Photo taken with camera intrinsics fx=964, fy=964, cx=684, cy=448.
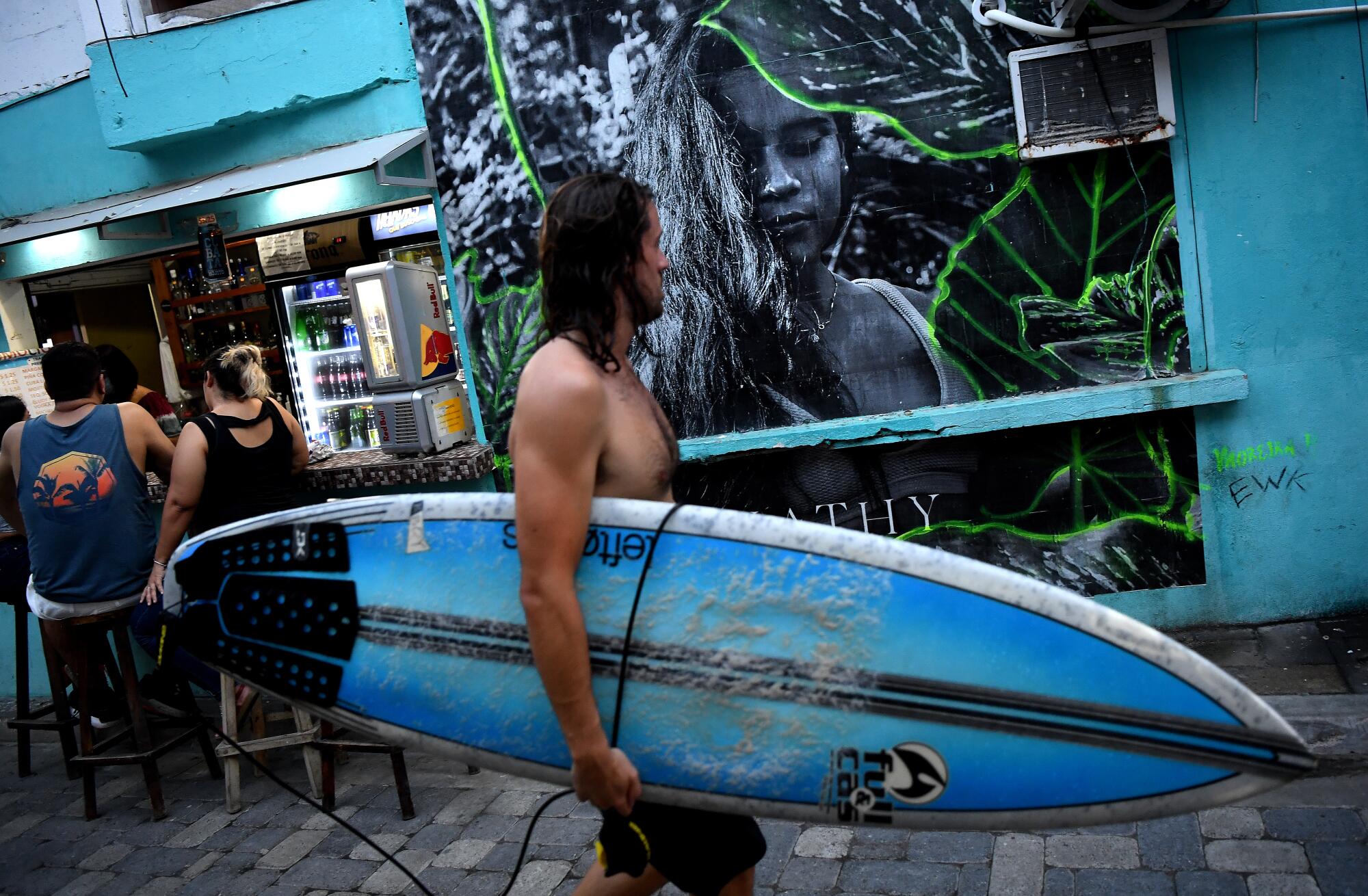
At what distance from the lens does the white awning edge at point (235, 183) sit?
4977 mm

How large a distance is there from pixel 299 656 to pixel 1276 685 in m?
3.77

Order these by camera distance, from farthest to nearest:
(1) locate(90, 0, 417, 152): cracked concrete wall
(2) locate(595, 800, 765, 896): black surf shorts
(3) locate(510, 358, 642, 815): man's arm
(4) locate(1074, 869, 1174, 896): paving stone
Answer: (1) locate(90, 0, 417, 152): cracked concrete wall → (4) locate(1074, 869, 1174, 896): paving stone → (2) locate(595, 800, 765, 896): black surf shorts → (3) locate(510, 358, 642, 815): man's arm

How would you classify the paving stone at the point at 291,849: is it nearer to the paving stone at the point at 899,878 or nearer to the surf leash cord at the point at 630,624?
the paving stone at the point at 899,878

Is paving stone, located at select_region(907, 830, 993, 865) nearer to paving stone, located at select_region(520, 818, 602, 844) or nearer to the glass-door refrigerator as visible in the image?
paving stone, located at select_region(520, 818, 602, 844)

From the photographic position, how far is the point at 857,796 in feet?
6.83

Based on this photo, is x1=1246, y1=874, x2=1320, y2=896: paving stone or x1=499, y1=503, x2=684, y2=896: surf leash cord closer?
x1=499, y1=503, x2=684, y2=896: surf leash cord

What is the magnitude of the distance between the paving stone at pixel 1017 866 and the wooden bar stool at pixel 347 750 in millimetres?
2259

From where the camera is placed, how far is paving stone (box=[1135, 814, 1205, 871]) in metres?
2.91

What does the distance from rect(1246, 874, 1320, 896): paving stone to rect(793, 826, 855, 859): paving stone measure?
119cm

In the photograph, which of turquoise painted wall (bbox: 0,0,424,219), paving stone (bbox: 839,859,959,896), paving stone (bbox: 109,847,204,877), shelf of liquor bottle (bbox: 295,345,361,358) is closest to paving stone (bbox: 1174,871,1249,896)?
paving stone (bbox: 839,859,959,896)

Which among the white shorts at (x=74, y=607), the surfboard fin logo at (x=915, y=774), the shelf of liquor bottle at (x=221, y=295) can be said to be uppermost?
the shelf of liquor bottle at (x=221, y=295)

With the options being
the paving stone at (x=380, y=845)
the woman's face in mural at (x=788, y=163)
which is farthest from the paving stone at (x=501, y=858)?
the woman's face in mural at (x=788, y=163)

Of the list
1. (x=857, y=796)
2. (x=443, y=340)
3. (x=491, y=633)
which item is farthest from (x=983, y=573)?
(x=443, y=340)

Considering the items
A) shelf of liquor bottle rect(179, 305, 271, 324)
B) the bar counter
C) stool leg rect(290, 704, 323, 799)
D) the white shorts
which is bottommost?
stool leg rect(290, 704, 323, 799)
